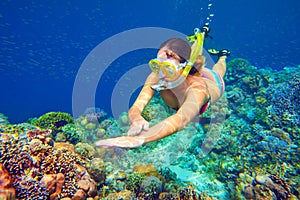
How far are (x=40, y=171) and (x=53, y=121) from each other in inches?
152

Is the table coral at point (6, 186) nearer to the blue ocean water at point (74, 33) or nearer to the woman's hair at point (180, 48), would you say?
the woman's hair at point (180, 48)

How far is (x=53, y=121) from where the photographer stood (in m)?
6.59

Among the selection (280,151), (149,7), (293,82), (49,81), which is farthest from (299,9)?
(49,81)

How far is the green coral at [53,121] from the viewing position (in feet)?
20.8

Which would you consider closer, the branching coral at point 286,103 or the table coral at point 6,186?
the table coral at point 6,186

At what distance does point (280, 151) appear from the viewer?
6145mm

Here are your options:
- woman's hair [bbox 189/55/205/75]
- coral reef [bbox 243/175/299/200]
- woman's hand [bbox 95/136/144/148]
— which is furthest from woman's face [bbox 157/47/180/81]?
coral reef [bbox 243/175/299/200]

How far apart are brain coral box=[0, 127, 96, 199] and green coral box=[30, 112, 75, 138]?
2742 millimetres

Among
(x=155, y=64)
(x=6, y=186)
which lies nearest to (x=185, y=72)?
(x=155, y=64)

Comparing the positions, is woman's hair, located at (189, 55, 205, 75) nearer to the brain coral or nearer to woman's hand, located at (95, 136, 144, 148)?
woman's hand, located at (95, 136, 144, 148)

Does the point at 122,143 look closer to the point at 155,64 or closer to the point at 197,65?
the point at 155,64

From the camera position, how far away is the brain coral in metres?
2.89

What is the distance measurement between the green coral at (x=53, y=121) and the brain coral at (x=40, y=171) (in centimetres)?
274

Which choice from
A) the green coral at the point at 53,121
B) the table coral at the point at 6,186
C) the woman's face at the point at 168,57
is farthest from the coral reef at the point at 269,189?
the green coral at the point at 53,121
